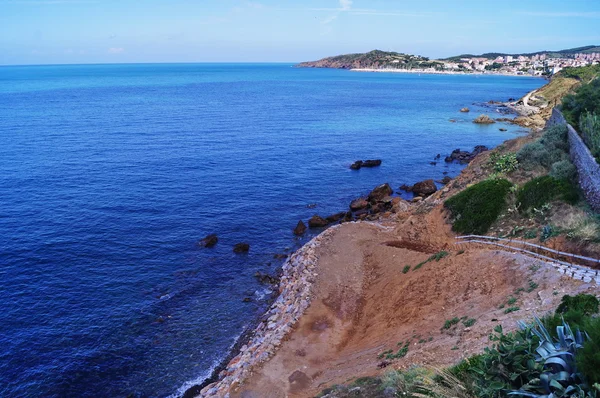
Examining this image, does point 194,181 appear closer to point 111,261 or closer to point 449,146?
point 111,261

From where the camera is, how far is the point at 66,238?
120ft

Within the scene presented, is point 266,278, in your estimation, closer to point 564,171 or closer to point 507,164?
point 507,164

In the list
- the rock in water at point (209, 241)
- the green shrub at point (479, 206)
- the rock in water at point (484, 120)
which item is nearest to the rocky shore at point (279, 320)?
the rock in water at point (209, 241)

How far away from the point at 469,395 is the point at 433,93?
17099 centimetres

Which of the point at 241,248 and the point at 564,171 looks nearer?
the point at 564,171

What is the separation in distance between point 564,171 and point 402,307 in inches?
630

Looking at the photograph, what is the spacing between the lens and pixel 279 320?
2652 centimetres

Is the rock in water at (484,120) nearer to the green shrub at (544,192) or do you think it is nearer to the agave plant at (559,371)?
the green shrub at (544,192)

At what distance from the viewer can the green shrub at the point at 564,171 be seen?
28.5 metres

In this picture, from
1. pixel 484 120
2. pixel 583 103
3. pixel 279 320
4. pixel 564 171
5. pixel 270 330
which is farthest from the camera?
pixel 484 120

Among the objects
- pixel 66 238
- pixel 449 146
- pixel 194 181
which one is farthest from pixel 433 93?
pixel 66 238

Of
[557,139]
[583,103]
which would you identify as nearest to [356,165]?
[557,139]

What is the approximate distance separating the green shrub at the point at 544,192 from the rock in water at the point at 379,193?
65.9 ft

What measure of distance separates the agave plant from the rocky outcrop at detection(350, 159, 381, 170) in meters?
Answer: 52.5
